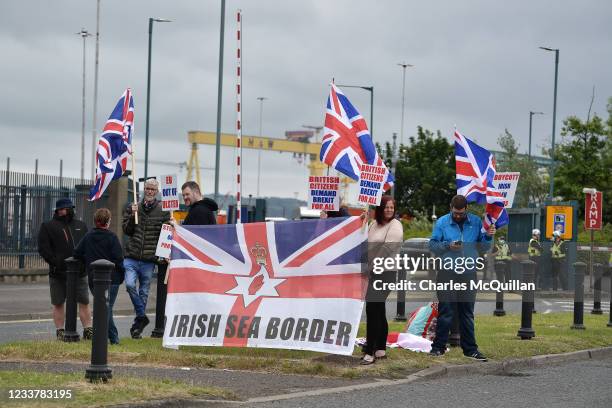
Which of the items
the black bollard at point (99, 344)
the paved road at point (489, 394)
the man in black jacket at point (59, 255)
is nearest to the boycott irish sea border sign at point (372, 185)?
the paved road at point (489, 394)

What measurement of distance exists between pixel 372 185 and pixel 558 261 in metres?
18.8

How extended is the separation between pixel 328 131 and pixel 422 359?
9.50ft

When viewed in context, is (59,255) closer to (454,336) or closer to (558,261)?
(454,336)

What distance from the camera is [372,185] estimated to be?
1233 centimetres

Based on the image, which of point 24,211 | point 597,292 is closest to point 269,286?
point 597,292

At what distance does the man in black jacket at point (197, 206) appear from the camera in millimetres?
13797

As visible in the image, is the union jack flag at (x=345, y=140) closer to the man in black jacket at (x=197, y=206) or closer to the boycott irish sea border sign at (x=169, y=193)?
the man in black jacket at (x=197, y=206)

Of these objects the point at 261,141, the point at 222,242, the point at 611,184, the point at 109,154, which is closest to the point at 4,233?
the point at 109,154

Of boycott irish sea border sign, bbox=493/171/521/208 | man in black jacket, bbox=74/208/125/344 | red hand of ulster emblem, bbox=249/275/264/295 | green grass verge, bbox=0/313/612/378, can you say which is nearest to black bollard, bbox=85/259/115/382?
green grass verge, bbox=0/313/612/378

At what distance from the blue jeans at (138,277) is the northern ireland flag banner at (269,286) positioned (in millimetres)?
1116

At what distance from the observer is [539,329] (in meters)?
17.7

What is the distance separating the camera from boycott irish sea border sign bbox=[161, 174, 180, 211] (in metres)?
14.6

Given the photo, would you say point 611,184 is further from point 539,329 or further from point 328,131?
point 328,131

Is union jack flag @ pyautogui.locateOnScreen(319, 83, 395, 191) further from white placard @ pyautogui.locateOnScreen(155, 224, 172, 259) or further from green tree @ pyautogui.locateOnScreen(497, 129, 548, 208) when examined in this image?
green tree @ pyautogui.locateOnScreen(497, 129, 548, 208)
